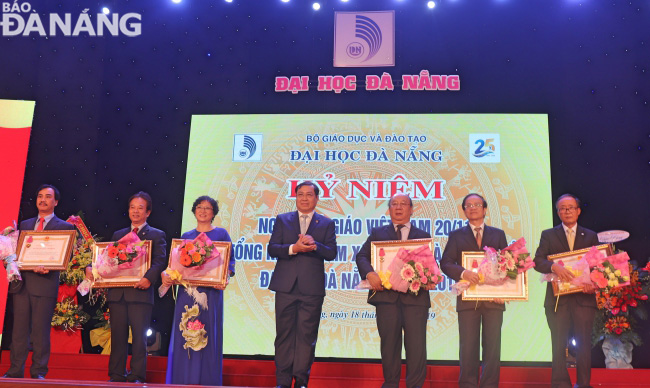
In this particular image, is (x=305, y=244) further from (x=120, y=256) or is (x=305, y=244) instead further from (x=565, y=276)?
(x=565, y=276)

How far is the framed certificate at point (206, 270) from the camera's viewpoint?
4195 millimetres

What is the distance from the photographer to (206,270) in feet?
13.8

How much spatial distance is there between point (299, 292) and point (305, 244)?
0.34 meters

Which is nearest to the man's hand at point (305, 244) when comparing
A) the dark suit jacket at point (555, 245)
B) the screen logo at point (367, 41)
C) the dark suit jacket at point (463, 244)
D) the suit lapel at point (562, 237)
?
the dark suit jacket at point (463, 244)

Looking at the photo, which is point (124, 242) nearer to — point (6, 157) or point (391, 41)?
point (6, 157)

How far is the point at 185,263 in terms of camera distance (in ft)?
13.4

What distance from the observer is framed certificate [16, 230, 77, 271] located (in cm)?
446

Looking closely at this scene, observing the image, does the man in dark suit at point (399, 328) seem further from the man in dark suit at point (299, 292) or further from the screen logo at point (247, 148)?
the screen logo at point (247, 148)

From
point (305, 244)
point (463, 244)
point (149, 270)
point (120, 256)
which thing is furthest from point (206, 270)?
point (463, 244)

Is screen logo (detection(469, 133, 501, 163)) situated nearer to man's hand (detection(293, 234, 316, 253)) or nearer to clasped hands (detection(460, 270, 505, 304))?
clasped hands (detection(460, 270, 505, 304))

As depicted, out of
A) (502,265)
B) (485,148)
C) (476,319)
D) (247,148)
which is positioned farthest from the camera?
(247,148)

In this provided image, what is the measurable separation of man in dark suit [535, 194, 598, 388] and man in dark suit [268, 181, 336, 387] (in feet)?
4.87

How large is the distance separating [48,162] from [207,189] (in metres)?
1.71

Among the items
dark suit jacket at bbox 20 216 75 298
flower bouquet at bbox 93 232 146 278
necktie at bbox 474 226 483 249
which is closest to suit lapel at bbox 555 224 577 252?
necktie at bbox 474 226 483 249
